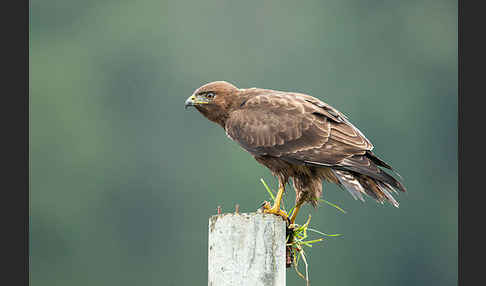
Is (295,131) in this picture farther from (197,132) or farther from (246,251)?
(197,132)

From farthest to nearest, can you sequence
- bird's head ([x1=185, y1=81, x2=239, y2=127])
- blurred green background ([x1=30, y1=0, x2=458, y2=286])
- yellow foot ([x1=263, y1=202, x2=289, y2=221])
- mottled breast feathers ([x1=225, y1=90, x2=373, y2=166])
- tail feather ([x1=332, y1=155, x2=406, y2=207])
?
blurred green background ([x1=30, y1=0, x2=458, y2=286])
bird's head ([x1=185, y1=81, x2=239, y2=127])
mottled breast feathers ([x1=225, y1=90, x2=373, y2=166])
yellow foot ([x1=263, y1=202, x2=289, y2=221])
tail feather ([x1=332, y1=155, x2=406, y2=207])

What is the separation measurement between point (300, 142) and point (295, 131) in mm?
145

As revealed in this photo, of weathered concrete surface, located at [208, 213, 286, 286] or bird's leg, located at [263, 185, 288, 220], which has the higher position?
bird's leg, located at [263, 185, 288, 220]

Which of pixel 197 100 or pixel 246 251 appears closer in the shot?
pixel 246 251

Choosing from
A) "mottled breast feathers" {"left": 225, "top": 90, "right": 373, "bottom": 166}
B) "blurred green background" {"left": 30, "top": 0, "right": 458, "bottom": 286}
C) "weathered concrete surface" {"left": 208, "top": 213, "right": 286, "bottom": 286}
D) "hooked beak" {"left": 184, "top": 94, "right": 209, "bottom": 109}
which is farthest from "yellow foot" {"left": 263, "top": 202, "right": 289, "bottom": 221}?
"blurred green background" {"left": 30, "top": 0, "right": 458, "bottom": 286}

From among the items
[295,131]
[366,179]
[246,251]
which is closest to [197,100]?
[295,131]

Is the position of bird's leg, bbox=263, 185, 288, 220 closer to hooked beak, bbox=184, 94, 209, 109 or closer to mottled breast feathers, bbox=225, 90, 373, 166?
mottled breast feathers, bbox=225, 90, 373, 166

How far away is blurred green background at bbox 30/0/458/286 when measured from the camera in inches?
1548

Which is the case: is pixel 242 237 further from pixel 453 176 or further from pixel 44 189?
pixel 453 176

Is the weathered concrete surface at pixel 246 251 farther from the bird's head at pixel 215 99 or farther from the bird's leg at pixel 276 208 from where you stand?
the bird's head at pixel 215 99

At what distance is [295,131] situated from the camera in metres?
8.64

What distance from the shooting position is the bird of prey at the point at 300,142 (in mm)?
8297

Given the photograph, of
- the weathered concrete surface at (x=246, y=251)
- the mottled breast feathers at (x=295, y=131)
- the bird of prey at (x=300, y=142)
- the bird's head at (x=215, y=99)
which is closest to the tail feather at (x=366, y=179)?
the bird of prey at (x=300, y=142)

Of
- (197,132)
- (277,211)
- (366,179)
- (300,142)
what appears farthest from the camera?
(197,132)
